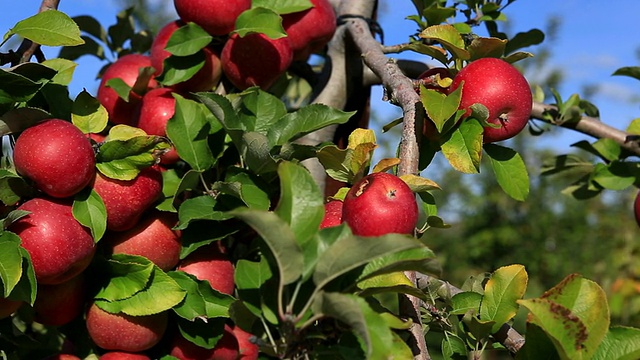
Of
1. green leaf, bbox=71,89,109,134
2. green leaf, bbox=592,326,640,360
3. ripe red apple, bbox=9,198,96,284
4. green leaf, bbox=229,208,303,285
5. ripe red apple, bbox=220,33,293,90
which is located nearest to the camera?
green leaf, bbox=229,208,303,285

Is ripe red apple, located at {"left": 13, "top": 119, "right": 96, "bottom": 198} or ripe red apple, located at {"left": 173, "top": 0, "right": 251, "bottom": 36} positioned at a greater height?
ripe red apple, located at {"left": 173, "top": 0, "right": 251, "bottom": 36}

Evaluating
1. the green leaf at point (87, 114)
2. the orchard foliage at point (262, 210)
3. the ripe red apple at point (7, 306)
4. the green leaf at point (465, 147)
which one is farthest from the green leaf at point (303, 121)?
the ripe red apple at point (7, 306)

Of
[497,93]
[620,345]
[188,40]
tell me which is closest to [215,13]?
[188,40]

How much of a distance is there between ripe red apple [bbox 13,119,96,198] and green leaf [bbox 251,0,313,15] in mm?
337

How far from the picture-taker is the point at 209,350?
0.83 metres

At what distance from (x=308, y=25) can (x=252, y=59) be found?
0.40ft

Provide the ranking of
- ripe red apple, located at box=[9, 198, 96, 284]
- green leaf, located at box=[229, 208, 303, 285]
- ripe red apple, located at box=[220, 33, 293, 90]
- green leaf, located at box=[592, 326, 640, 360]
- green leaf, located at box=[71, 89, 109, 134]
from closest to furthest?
green leaf, located at box=[229, 208, 303, 285] → green leaf, located at box=[592, 326, 640, 360] → ripe red apple, located at box=[9, 198, 96, 284] → green leaf, located at box=[71, 89, 109, 134] → ripe red apple, located at box=[220, 33, 293, 90]

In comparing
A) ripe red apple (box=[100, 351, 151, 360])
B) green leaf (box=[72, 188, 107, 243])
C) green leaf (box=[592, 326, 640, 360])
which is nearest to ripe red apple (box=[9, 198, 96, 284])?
green leaf (box=[72, 188, 107, 243])

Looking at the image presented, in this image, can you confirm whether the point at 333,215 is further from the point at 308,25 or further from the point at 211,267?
the point at 308,25

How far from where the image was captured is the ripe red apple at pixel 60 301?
80 centimetres

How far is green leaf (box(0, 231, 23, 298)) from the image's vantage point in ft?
2.18

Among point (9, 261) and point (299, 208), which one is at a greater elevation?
point (299, 208)

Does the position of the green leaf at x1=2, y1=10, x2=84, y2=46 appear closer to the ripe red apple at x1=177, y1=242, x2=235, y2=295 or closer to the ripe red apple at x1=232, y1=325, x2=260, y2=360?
the ripe red apple at x1=177, y1=242, x2=235, y2=295

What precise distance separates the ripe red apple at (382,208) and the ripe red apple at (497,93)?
17 centimetres
